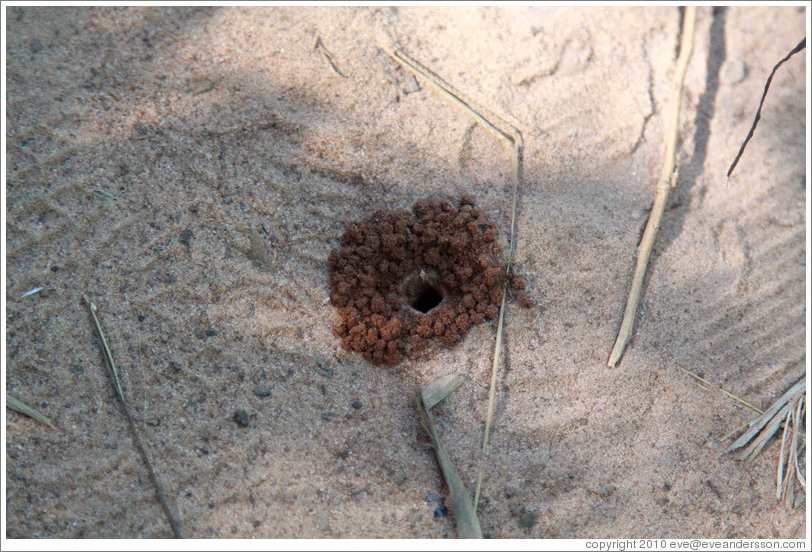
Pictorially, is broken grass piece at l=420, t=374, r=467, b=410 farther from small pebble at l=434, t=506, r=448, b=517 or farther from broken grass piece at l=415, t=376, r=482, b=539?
small pebble at l=434, t=506, r=448, b=517

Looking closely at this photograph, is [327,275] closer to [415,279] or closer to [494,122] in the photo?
[415,279]

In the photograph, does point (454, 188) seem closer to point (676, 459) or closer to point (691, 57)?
point (676, 459)

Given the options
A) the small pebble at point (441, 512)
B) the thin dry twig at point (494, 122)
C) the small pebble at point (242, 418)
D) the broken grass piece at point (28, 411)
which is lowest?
the small pebble at point (441, 512)

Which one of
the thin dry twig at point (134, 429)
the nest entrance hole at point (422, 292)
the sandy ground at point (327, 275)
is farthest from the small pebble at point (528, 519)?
the thin dry twig at point (134, 429)

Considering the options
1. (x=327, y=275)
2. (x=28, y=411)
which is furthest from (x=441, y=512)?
(x=28, y=411)

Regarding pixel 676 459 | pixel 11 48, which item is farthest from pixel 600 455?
pixel 11 48

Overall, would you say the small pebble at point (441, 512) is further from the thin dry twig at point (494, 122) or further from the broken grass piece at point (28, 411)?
the broken grass piece at point (28, 411)

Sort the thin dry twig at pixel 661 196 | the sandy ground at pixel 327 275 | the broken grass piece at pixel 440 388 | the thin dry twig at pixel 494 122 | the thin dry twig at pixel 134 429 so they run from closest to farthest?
the thin dry twig at pixel 134 429 → the sandy ground at pixel 327 275 → the broken grass piece at pixel 440 388 → the thin dry twig at pixel 661 196 → the thin dry twig at pixel 494 122
